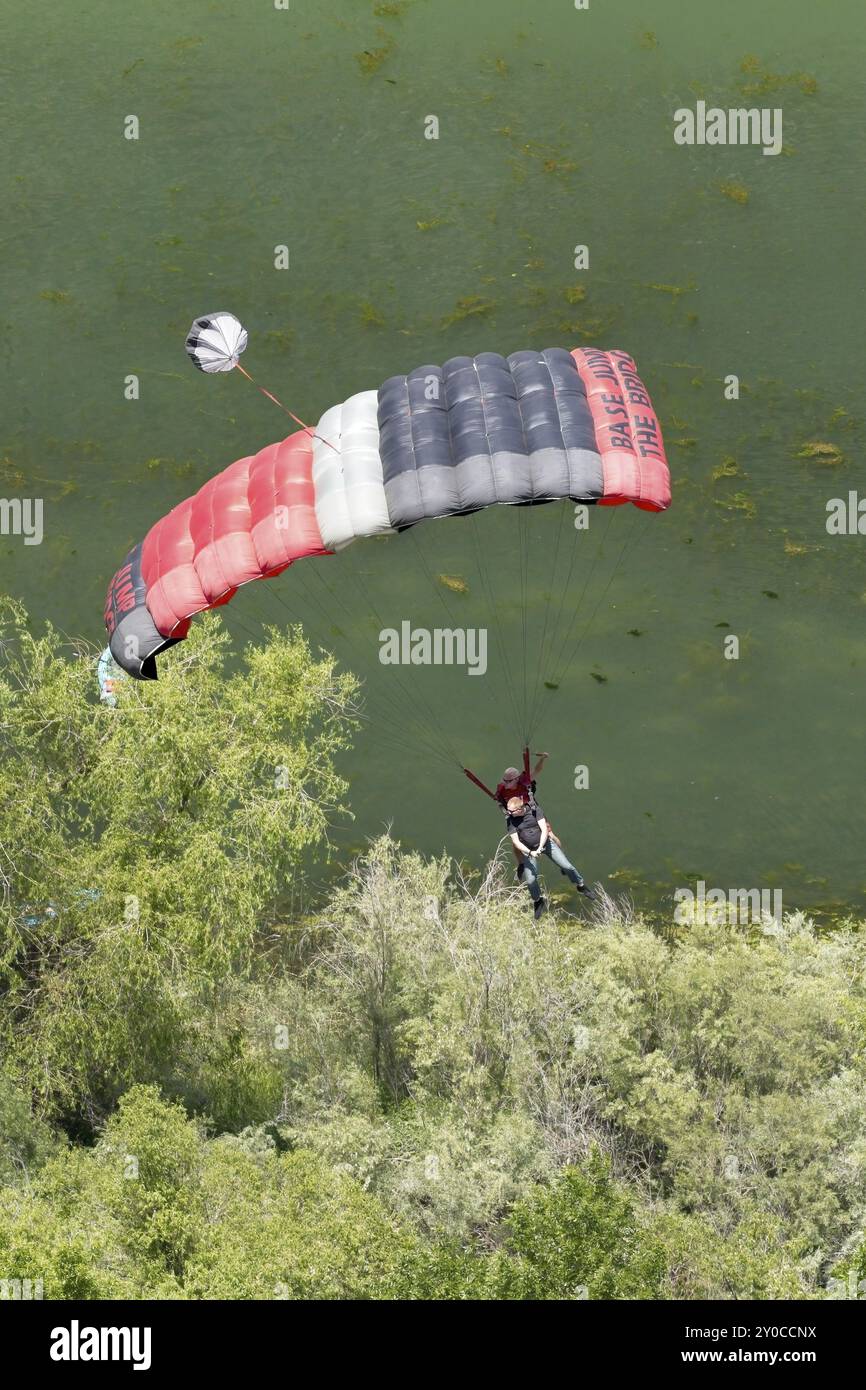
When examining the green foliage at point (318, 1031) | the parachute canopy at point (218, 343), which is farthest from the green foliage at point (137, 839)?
the parachute canopy at point (218, 343)

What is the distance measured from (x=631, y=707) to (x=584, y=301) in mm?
6783

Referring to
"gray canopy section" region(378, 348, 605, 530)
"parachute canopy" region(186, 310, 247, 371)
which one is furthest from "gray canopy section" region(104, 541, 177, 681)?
"gray canopy section" region(378, 348, 605, 530)

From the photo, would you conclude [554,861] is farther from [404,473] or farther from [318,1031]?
[404,473]

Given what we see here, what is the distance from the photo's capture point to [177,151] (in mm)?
40531

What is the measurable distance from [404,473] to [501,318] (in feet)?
A: 34.3

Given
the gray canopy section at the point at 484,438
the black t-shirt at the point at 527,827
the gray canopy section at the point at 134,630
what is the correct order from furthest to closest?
the black t-shirt at the point at 527,827, the gray canopy section at the point at 134,630, the gray canopy section at the point at 484,438

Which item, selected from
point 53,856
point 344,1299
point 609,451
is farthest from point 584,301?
point 344,1299

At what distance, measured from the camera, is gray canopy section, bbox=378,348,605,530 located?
29.7 m

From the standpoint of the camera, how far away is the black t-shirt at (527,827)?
109 feet

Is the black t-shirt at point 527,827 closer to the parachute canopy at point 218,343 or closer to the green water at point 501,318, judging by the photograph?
the green water at point 501,318

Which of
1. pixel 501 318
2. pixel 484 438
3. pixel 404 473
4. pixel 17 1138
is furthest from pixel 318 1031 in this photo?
pixel 501 318

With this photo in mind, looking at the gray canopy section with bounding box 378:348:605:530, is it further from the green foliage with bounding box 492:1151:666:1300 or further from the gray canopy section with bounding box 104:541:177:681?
the green foliage with bounding box 492:1151:666:1300

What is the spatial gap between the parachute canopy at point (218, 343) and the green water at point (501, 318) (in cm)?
853

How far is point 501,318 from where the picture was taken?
39688mm
